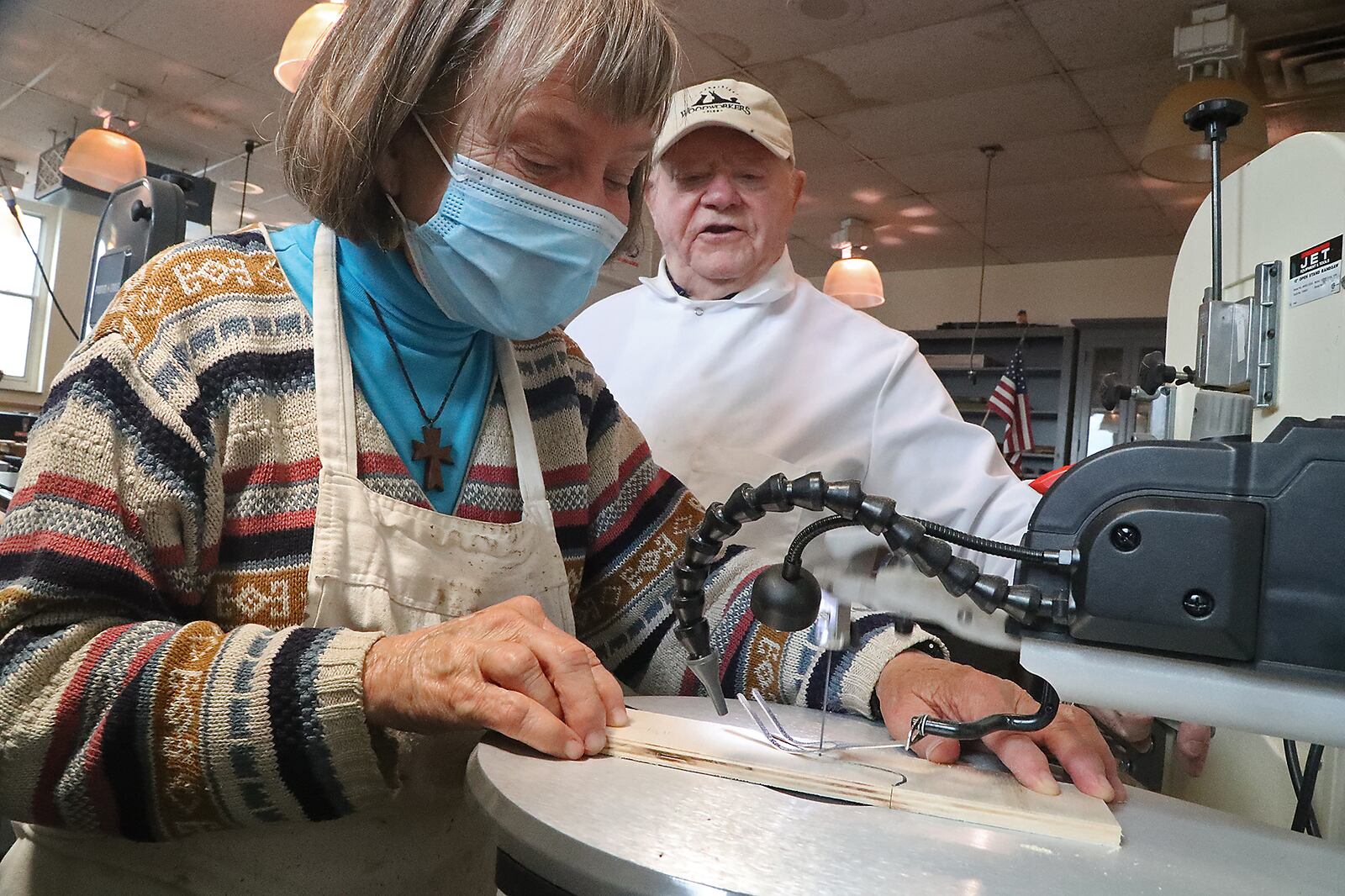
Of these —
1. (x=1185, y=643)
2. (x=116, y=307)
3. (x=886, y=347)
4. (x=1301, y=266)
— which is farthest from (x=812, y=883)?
(x=886, y=347)

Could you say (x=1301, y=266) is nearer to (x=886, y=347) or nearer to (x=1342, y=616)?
(x=1342, y=616)

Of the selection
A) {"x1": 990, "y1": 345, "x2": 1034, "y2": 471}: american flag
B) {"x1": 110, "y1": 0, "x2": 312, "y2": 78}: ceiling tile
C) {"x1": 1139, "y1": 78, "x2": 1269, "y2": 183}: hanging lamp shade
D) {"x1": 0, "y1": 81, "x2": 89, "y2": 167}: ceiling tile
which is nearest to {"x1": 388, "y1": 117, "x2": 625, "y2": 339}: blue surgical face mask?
{"x1": 1139, "y1": 78, "x2": 1269, "y2": 183}: hanging lamp shade

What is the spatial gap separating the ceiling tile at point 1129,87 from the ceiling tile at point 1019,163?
0.26m

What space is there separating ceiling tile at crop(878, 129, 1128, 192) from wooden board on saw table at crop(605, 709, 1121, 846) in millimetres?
5210

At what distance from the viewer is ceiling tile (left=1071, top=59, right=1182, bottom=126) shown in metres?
4.39

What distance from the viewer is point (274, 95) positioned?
5.53 m

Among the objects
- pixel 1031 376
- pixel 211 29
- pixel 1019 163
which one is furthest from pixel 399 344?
pixel 1031 376

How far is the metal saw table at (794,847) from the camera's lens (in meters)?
0.52

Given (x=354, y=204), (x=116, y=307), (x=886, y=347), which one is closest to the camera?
(x=116, y=307)

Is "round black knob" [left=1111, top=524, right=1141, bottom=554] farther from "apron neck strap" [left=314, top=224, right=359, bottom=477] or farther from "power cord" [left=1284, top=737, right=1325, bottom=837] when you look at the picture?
"apron neck strap" [left=314, top=224, right=359, bottom=477]

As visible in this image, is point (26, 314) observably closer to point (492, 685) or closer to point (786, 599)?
point (492, 685)

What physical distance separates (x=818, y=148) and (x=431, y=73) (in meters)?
4.96

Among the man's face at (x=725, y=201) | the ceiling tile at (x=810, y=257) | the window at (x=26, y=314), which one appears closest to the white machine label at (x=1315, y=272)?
the man's face at (x=725, y=201)

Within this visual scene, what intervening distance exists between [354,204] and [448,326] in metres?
0.16
